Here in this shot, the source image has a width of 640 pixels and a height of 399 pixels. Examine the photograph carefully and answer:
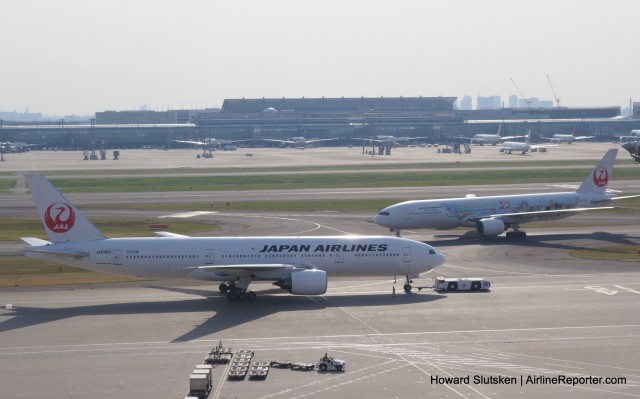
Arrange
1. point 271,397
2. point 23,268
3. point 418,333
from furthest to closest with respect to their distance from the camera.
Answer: point 23,268 → point 418,333 → point 271,397

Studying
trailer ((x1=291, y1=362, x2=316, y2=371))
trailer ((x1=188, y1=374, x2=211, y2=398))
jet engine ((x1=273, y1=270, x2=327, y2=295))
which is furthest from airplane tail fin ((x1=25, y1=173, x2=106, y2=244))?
trailer ((x1=188, y1=374, x2=211, y2=398))

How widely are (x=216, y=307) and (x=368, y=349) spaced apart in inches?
560

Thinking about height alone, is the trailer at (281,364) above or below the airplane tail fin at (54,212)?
below

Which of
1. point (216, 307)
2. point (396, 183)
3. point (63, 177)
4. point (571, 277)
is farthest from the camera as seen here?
point (63, 177)

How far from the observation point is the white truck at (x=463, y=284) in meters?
59.2

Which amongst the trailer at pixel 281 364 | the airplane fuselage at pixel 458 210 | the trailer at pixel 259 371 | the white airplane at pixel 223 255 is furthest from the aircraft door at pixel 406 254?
the airplane fuselage at pixel 458 210

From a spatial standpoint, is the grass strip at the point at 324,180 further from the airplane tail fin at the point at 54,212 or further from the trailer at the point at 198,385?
the trailer at the point at 198,385

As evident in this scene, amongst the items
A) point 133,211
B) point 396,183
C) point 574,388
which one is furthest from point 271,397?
point 396,183

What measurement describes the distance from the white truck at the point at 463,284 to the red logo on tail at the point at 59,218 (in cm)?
2529

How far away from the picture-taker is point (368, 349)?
43312mm

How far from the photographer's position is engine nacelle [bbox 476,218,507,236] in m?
83.8

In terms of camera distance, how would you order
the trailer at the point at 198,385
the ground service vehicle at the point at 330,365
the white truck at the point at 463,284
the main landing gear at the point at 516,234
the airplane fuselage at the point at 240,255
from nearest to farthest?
1. the trailer at the point at 198,385
2. the ground service vehicle at the point at 330,365
3. the airplane fuselage at the point at 240,255
4. the white truck at the point at 463,284
5. the main landing gear at the point at 516,234

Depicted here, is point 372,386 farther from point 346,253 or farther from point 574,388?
point 346,253

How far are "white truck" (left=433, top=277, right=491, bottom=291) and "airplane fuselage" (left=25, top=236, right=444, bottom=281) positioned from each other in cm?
156
